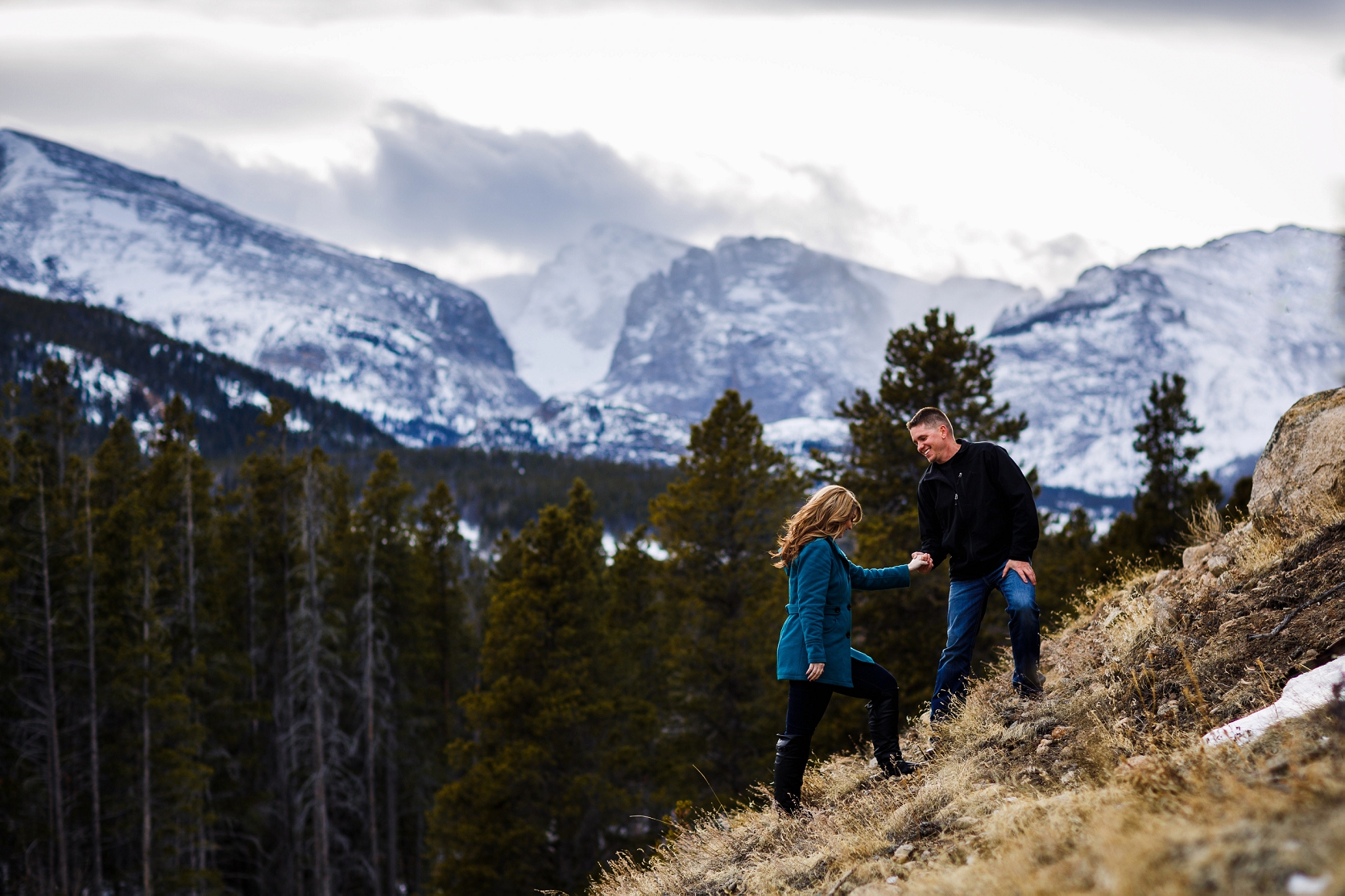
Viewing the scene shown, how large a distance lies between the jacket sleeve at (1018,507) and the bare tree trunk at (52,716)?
25.8 meters

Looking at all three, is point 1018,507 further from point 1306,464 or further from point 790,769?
point 1306,464

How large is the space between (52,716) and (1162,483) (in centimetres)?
3265

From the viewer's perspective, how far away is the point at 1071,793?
180 inches

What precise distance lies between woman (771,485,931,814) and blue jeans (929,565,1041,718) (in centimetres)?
58

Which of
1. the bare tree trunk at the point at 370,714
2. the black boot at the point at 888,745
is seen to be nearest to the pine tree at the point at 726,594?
the bare tree trunk at the point at 370,714

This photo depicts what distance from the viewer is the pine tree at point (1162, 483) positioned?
24234 mm

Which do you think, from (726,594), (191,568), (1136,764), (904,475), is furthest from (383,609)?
(1136,764)

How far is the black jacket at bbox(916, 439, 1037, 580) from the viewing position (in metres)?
6.54

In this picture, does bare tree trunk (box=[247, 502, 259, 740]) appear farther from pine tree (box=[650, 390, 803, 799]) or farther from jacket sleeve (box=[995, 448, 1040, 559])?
jacket sleeve (box=[995, 448, 1040, 559])

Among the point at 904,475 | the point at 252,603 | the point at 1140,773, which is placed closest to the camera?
the point at 1140,773

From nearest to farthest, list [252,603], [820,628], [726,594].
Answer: [820,628] → [726,594] → [252,603]

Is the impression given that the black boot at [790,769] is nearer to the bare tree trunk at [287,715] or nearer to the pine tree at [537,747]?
the pine tree at [537,747]

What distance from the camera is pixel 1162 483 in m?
29.5

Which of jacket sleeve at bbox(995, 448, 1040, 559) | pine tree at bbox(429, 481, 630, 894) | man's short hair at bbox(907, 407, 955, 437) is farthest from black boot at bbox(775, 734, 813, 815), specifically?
pine tree at bbox(429, 481, 630, 894)
